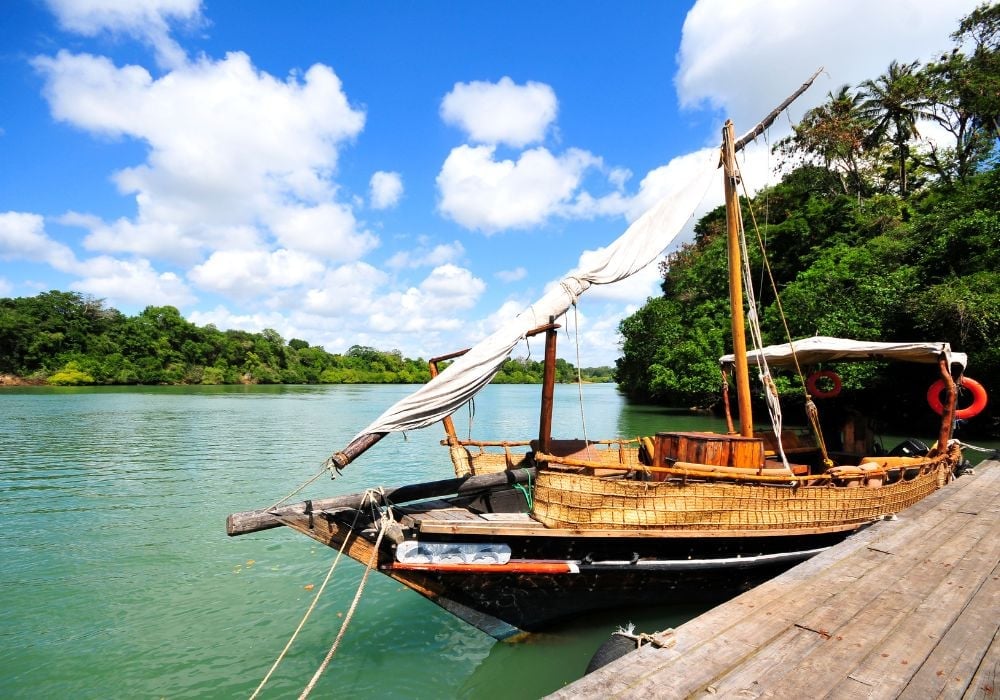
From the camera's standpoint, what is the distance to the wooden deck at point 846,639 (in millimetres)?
3049

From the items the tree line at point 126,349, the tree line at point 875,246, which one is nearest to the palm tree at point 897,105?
the tree line at point 875,246

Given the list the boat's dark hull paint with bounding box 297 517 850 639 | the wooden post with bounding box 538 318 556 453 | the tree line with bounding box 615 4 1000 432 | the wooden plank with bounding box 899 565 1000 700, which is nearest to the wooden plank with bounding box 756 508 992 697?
the wooden plank with bounding box 899 565 1000 700

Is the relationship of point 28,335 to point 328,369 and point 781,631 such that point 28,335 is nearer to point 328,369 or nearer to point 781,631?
point 328,369

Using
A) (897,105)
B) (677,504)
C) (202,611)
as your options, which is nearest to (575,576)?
(677,504)

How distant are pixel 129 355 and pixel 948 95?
95314 millimetres

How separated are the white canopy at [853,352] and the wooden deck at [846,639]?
14.0 feet

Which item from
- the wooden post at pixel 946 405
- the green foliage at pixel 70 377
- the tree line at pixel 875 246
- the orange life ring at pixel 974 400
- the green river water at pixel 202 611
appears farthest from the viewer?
the green foliage at pixel 70 377

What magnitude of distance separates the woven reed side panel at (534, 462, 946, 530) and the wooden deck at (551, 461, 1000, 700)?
2.72 feet

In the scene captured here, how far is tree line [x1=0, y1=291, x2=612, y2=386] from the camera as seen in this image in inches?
2788

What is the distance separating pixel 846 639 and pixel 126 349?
312 ft

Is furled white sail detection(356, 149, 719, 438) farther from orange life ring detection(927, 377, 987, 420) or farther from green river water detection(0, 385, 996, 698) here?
orange life ring detection(927, 377, 987, 420)

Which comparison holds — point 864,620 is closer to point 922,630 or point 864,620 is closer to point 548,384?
point 922,630

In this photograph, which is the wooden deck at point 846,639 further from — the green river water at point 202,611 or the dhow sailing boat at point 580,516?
the green river water at point 202,611

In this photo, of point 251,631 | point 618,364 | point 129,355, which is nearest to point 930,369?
point 251,631
